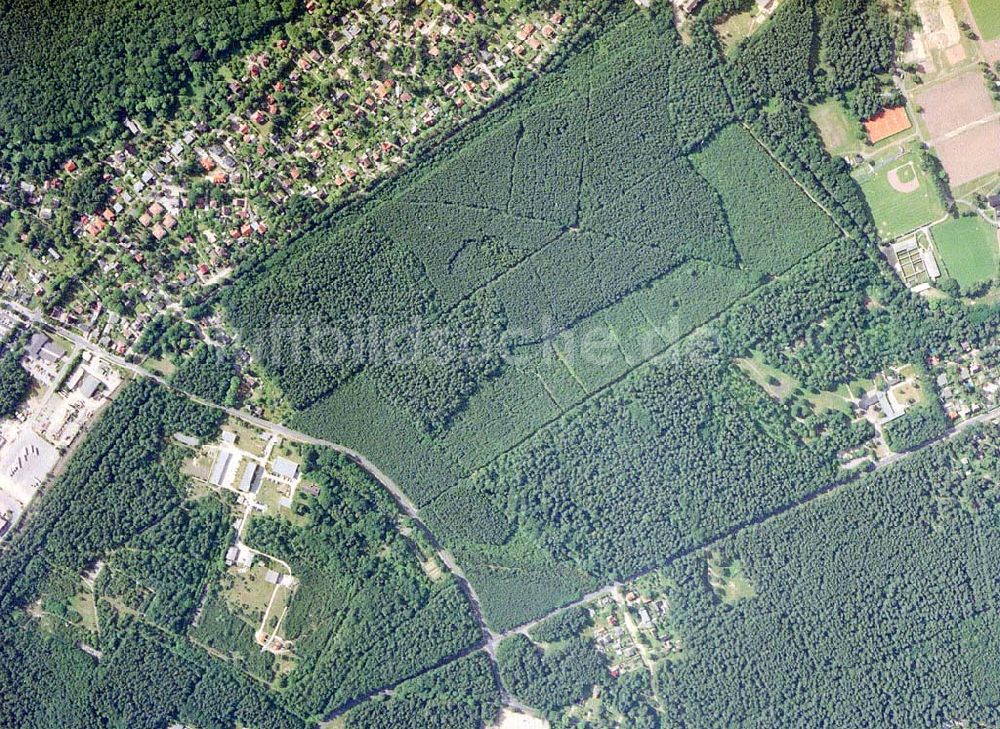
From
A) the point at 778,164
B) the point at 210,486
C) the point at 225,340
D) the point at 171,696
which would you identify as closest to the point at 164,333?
the point at 225,340

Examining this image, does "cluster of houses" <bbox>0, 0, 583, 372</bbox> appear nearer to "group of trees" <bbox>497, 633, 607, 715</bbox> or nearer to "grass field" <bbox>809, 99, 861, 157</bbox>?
"grass field" <bbox>809, 99, 861, 157</bbox>

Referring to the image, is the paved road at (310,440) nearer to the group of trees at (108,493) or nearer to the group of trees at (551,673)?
the group of trees at (108,493)

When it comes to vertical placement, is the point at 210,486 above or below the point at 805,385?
above

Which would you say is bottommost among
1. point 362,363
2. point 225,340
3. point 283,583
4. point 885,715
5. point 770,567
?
point 885,715

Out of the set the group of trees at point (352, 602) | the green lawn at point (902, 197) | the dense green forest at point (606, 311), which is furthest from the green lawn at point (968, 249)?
the group of trees at point (352, 602)

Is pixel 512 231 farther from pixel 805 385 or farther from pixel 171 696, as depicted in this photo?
pixel 171 696
